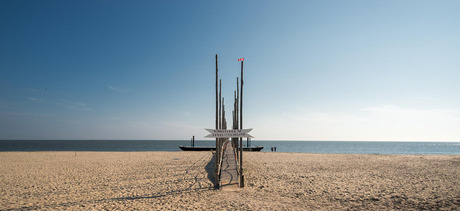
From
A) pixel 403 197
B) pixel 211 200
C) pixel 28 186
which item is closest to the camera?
pixel 211 200

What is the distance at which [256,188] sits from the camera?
9.30 metres

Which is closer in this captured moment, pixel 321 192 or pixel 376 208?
pixel 376 208

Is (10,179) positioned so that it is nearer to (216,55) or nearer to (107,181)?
(107,181)

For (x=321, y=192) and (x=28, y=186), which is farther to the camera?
(x=28, y=186)

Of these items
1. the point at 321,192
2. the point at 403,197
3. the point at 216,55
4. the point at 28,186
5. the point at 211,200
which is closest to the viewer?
the point at 211,200

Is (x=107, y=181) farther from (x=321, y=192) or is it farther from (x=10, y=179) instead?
(x=321, y=192)

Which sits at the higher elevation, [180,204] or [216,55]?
[216,55]

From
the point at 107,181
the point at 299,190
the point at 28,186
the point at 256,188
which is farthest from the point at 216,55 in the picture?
the point at 28,186

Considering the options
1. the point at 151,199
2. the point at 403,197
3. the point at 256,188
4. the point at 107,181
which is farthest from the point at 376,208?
the point at 107,181

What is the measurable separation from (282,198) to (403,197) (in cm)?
416

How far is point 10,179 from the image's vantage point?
11312 mm

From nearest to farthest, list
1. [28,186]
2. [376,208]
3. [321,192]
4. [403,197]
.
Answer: [376,208] → [403,197] → [321,192] → [28,186]

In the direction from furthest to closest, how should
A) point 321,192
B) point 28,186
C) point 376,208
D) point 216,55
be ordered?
point 216,55, point 28,186, point 321,192, point 376,208

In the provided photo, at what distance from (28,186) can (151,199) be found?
6.18 metres
